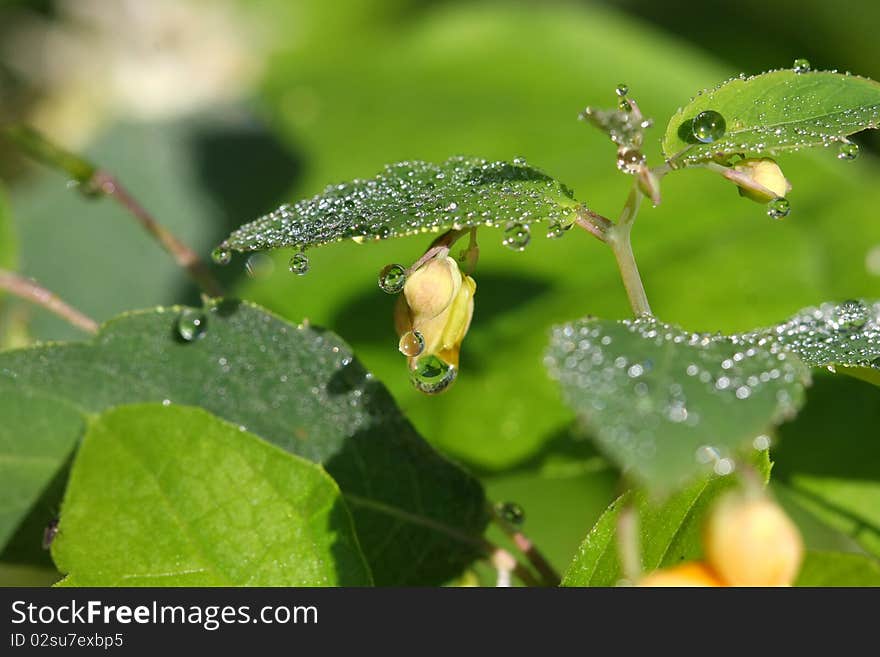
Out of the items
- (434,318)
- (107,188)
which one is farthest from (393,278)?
(107,188)

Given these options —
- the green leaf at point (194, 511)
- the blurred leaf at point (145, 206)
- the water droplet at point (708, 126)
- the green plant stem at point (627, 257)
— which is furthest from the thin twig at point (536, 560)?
the blurred leaf at point (145, 206)

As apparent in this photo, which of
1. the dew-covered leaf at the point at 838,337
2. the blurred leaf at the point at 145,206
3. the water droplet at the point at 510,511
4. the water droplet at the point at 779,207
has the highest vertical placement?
the blurred leaf at the point at 145,206

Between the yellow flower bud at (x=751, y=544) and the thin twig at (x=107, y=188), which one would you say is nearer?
the yellow flower bud at (x=751, y=544)

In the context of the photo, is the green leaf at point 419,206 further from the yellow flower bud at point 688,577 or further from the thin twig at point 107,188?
the thin twig at point 107,188

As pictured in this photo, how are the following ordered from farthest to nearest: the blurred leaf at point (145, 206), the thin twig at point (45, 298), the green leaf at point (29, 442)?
1. the blurred leaf at point (145, 206)
2. the thin twig at point (45, 298)
3. the green leaf at point (29, 442)

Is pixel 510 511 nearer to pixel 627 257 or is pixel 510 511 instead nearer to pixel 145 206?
pixel 627 257

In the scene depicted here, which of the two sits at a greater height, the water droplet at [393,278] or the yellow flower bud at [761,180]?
the yellow flower bud at [761,180]
